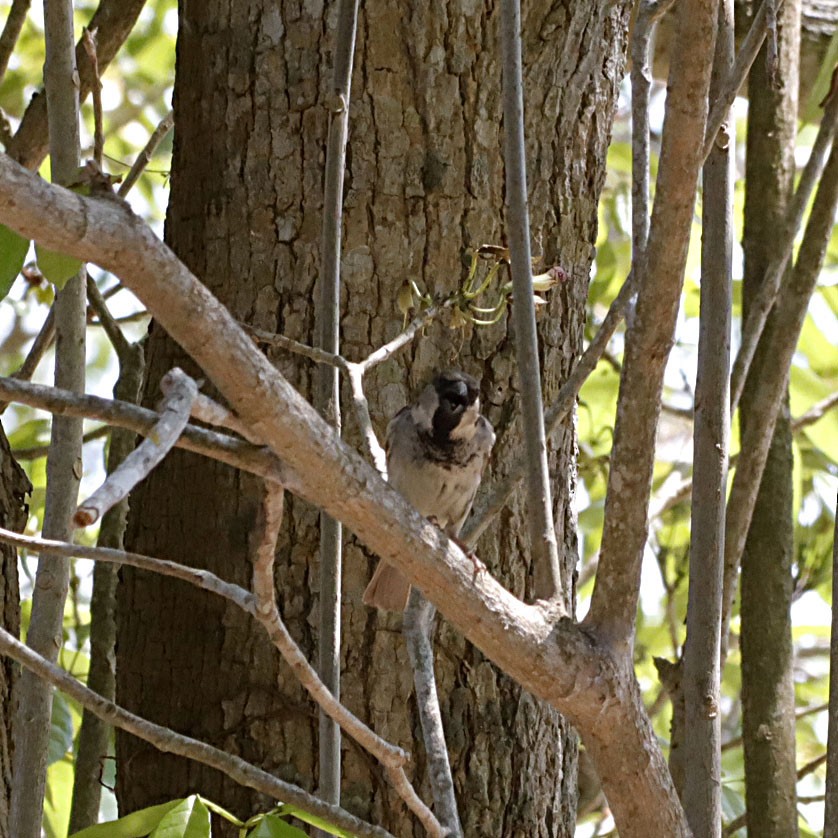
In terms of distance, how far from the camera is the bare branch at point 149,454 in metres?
0.95

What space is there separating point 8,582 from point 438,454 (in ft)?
3.33

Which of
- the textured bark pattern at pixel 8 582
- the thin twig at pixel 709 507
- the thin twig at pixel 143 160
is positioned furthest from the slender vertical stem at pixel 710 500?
the thin twig at pixel 143 160

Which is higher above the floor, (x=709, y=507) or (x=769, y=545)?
(x=769, y=545)

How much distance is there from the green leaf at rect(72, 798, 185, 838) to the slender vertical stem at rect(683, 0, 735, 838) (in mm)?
826

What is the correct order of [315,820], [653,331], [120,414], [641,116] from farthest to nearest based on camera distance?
[641,116] < [315,820] < [653,331] < [120,414]

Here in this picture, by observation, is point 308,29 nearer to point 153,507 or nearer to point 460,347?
point 460,347

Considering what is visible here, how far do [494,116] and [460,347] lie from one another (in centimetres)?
50

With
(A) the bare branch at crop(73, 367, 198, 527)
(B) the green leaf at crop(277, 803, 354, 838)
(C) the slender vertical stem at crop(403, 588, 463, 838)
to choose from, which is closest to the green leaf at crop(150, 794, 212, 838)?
(B) the green leaf at crop(277, 803, 354, 838)

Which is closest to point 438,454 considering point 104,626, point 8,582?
point 8,582

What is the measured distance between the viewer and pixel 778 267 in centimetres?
294

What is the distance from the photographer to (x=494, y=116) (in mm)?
2727

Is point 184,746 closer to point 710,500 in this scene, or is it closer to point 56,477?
point 56,477

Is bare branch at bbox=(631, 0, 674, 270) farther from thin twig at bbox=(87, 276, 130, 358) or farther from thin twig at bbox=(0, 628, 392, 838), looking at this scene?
thin twig at bbox=(87, 276, 130, 358)

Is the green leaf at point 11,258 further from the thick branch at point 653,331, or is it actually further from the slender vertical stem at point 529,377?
the thick branch at point 653,331
